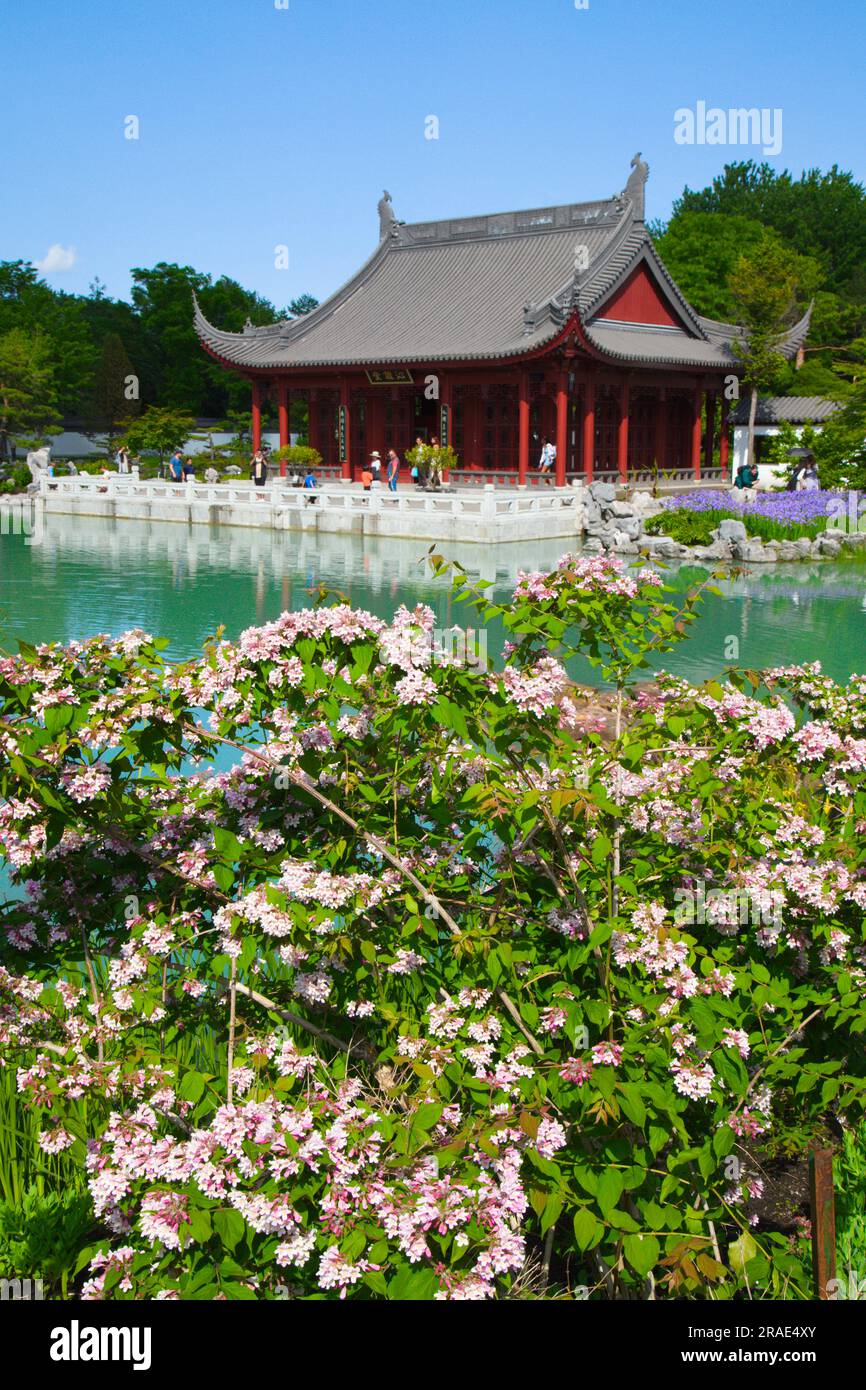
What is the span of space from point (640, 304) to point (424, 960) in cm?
3388

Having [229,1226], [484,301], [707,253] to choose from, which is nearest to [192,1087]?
[229,1226]

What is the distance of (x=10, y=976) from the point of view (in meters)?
4.02

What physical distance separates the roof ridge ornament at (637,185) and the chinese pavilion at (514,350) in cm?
4

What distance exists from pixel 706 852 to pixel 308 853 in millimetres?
1191

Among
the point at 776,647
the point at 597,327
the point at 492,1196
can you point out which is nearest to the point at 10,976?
the point at 492,1196

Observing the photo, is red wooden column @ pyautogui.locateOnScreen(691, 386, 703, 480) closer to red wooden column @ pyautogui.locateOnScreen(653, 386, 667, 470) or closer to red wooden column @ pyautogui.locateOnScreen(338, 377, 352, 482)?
red wooden column @ pyautogui.locateOnScreen(653, 386, 667, 470)

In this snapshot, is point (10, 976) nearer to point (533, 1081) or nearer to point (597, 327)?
point (533, 1081)

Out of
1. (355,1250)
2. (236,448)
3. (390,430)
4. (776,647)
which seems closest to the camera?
(355,1250)

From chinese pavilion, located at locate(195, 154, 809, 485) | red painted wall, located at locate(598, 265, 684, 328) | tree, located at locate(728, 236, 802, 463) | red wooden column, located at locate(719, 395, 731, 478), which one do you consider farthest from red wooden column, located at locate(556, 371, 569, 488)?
red wooden column, located at locate(719, 395, 731, 478)

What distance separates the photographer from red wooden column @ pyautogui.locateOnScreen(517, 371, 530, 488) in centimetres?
3027

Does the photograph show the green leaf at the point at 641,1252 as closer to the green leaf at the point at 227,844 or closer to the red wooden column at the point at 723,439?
the green leaf at the point at 227,844

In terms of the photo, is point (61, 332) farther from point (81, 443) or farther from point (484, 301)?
point (484, 301)

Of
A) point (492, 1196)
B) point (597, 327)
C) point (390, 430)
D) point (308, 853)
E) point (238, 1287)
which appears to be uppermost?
point (597, 327)

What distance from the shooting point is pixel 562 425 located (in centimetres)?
2981
